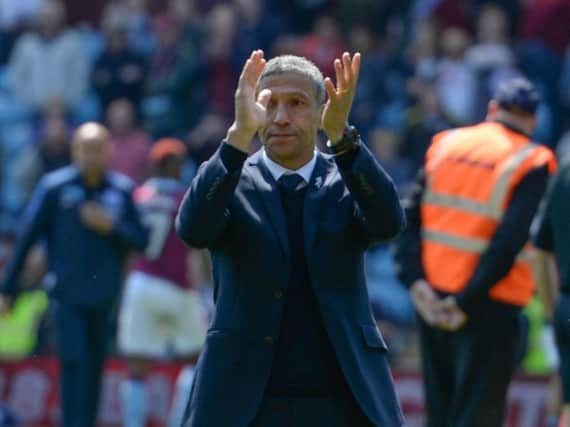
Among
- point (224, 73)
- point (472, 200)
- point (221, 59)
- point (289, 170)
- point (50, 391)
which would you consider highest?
point (221, 59)

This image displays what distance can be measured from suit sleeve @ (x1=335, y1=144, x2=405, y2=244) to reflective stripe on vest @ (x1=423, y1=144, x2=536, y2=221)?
283cm

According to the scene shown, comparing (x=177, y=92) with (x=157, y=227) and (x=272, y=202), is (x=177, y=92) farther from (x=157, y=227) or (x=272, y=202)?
(x=272, y=202)

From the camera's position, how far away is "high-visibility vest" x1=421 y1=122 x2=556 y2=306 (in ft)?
28.8

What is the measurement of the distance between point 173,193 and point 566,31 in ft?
20.5

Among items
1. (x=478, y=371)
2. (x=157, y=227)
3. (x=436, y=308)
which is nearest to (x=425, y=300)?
(x=436, y=308)

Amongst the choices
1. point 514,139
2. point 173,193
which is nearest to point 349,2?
point 173,193

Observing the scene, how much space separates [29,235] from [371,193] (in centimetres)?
675

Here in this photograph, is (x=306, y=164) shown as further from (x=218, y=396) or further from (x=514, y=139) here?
(x=514, y=139)

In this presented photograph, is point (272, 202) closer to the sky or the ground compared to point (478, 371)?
closer to the sky

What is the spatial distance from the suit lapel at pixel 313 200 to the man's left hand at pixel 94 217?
6265 millimetres

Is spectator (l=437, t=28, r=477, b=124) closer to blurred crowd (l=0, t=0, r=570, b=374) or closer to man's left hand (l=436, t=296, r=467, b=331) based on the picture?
blurred crowd (l=0, t=0, r=570, b=374)

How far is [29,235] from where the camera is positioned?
40.2 ft

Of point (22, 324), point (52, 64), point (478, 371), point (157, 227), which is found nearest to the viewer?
point (478, 371)

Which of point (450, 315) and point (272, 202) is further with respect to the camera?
point (450, 315)
